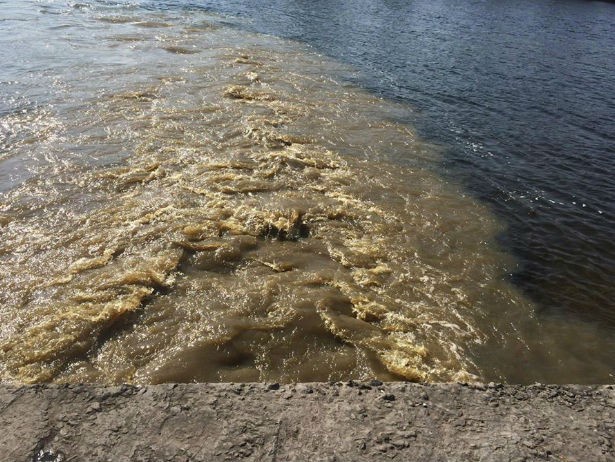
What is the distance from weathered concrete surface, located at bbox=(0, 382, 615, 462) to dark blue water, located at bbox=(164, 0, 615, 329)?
11.6 ft

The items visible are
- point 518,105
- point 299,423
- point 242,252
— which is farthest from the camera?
point 518,105

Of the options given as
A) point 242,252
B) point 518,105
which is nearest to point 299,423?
point 242,252

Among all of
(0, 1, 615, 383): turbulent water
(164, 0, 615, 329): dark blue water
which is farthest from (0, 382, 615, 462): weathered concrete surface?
(164, 0, 615, 329): dark blue water

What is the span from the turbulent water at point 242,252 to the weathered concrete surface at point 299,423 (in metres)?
1.03

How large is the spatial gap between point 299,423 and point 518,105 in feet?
53.5

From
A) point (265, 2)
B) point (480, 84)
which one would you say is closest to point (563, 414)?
point (480, 84)

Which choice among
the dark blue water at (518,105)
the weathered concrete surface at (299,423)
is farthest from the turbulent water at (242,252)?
the weathered concrete surface at (299,423)

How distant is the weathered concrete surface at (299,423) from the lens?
4.24 m

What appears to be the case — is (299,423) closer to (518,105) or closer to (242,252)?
(242,252)

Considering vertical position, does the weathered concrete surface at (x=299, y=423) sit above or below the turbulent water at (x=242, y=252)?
above

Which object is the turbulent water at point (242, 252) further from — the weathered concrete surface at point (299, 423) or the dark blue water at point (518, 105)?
the weathered concrete surface at point (299, 423)

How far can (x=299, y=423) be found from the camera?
4543 mm

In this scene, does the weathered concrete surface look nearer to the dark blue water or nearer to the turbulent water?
the turbulent water

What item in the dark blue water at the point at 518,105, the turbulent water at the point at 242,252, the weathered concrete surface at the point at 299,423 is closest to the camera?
the weathered concrete surface at the point at 299,423
